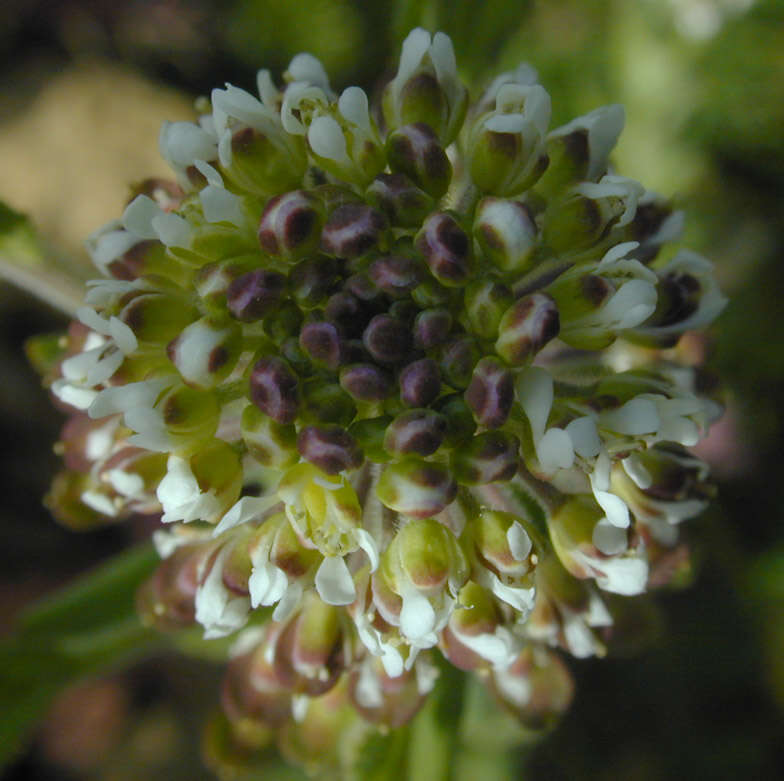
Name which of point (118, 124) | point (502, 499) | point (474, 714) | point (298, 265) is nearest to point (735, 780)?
point (474, 714)

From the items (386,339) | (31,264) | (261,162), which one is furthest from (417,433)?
→ (31,264)

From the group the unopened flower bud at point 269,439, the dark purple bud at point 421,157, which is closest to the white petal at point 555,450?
the unopened flower bud at point 269,439

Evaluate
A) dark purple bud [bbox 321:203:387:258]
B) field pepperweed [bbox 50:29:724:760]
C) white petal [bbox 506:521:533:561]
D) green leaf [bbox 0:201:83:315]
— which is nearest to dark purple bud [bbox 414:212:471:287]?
field pepperweed [bbox 50:29:724:760]

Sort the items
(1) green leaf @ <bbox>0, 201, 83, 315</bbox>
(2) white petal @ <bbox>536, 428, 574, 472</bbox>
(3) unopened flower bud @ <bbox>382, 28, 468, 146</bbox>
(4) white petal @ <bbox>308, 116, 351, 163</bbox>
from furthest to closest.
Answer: (1) green leaf @ <bbox>0, 201, 83, 315</bbox>
(3) unopened flower bud @ <bbox>382, 28, 468, 146</bbox>
(4) white petal @ <bbox>308, 116, 351, 163</bbox>
(2) white petal @ <bbox>536, 428, 574, 472</bbox>

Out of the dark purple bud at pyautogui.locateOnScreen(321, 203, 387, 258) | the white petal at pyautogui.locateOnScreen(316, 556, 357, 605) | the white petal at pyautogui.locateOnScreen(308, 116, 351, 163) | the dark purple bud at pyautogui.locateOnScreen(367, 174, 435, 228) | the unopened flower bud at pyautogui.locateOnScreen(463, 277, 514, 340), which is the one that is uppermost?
the white petal at pyautogui.locateOnScreen(308, 116, 351, 163)

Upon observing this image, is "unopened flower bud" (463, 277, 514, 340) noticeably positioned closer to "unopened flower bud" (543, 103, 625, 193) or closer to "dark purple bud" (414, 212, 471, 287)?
"dark purple bud" (414, 212, 471, 287)

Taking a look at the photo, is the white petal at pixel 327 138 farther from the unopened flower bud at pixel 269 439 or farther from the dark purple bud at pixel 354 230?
the unopened flower bud at pixel 269 439

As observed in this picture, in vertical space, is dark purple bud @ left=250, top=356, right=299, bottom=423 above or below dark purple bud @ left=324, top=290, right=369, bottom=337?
below

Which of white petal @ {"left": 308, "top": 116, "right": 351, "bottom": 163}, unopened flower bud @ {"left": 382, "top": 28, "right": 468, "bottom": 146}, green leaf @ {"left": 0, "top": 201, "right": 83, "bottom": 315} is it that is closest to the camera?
white petal @ {"left": 308, "top": 116, "right": 351, "bottom": 163}
